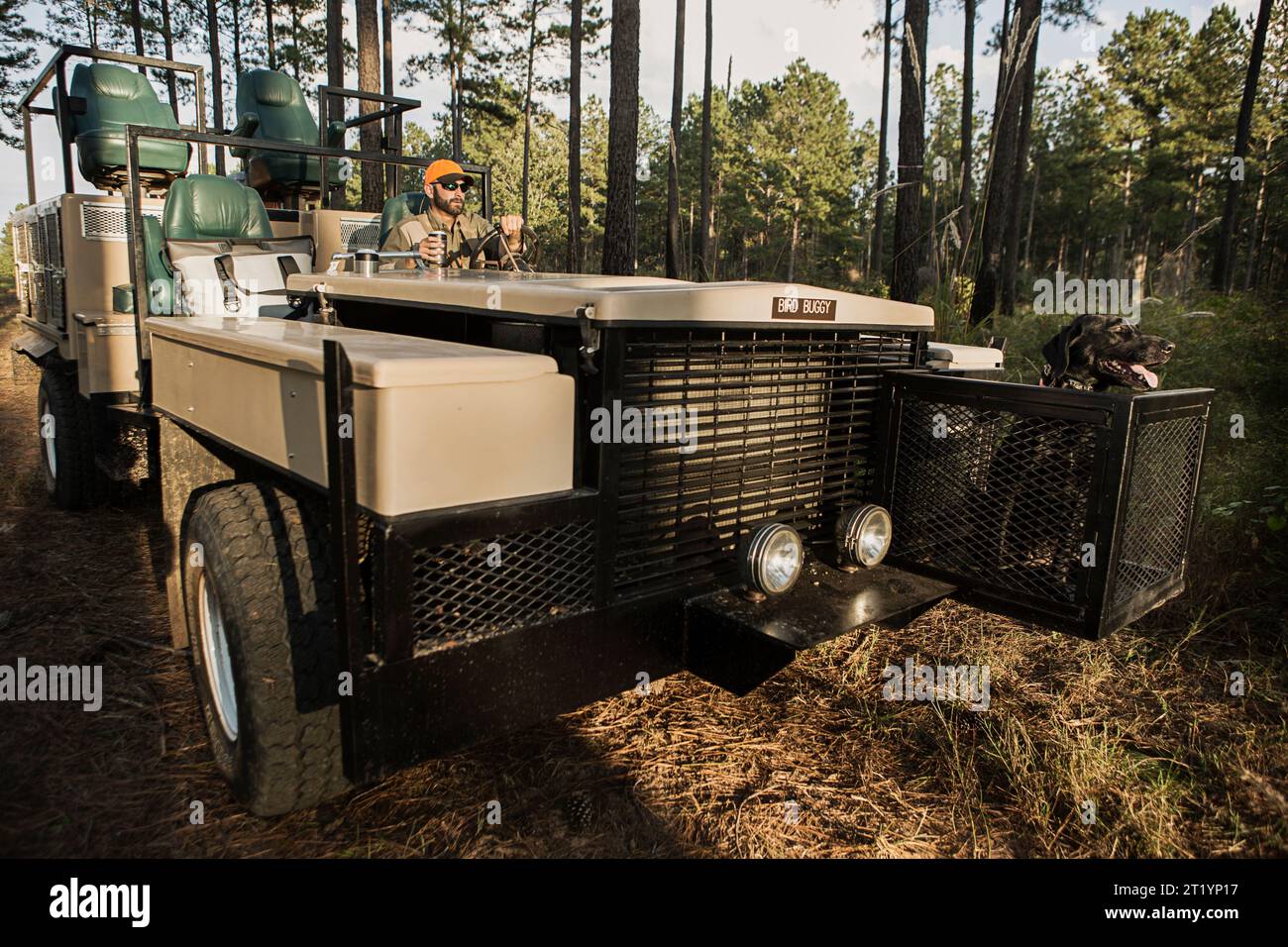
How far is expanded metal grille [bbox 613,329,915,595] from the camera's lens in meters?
2.29

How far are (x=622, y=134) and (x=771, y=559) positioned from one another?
7241mm

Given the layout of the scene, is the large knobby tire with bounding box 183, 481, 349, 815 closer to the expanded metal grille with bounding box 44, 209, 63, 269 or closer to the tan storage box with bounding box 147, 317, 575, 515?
the tan storage box with bounding box 147, 317, 575, 515

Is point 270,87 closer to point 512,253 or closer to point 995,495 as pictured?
point 512,253

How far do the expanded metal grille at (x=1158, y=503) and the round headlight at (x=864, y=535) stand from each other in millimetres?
710

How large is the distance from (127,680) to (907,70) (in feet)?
26.6

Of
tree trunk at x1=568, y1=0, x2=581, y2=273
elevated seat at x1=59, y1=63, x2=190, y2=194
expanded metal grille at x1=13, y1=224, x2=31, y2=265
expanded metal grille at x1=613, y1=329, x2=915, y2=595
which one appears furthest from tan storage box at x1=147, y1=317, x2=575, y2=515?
tree trunk at x1=568, y1=0, x2=581, y2=273

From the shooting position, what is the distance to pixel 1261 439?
4.77 m

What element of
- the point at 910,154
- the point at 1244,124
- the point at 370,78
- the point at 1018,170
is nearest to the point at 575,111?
the point at 370,78

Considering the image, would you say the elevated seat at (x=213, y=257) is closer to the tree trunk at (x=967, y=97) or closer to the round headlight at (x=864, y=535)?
the round headlight at (x=864, y=535)

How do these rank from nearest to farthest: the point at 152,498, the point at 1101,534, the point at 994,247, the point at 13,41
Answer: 1. the point at 1101,534
2. the point at 152,498
3. the point at 994,247
4. the point at 13,41

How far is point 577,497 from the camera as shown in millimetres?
2119

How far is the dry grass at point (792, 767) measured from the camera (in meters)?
2.25
